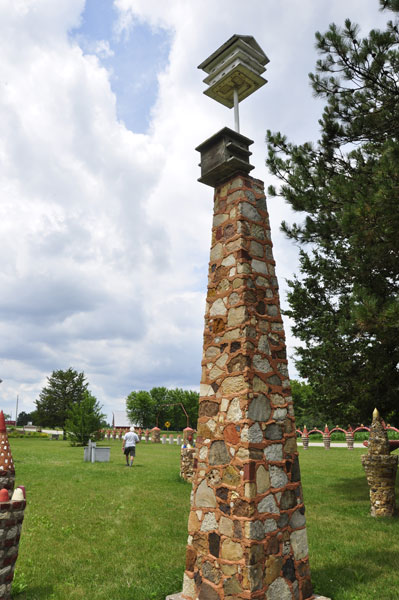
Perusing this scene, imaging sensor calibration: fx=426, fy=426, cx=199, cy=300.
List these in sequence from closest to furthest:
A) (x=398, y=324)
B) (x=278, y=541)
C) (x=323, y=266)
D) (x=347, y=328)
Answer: (x=278, y=541)
(x=398, y=324)
(x=347, y=328)
(x=323, y=266)

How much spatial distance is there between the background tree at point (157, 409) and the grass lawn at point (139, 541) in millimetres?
52817

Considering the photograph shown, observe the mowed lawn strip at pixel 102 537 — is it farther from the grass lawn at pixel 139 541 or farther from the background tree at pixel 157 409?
the background tree at pixel 157 409

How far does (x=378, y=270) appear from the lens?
34.0ft

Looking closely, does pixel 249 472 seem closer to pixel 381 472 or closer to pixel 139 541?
pixel 139 541

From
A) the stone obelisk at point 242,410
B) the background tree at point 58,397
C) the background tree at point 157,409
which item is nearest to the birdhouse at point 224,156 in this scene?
the stone obelisk at point 242,410

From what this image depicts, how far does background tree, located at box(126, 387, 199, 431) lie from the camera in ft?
214

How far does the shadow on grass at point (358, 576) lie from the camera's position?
5.18m

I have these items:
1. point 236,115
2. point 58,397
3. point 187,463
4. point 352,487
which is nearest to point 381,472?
point 352,487

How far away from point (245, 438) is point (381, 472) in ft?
20.1

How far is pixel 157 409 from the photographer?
64.2 m

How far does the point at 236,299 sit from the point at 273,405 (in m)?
1.28

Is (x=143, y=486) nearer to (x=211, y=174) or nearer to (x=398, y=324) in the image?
(x=398, y=324)

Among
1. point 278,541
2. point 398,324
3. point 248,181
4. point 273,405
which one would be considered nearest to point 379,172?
point 398,324

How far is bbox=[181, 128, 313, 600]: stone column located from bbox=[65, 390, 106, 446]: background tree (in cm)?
2630
